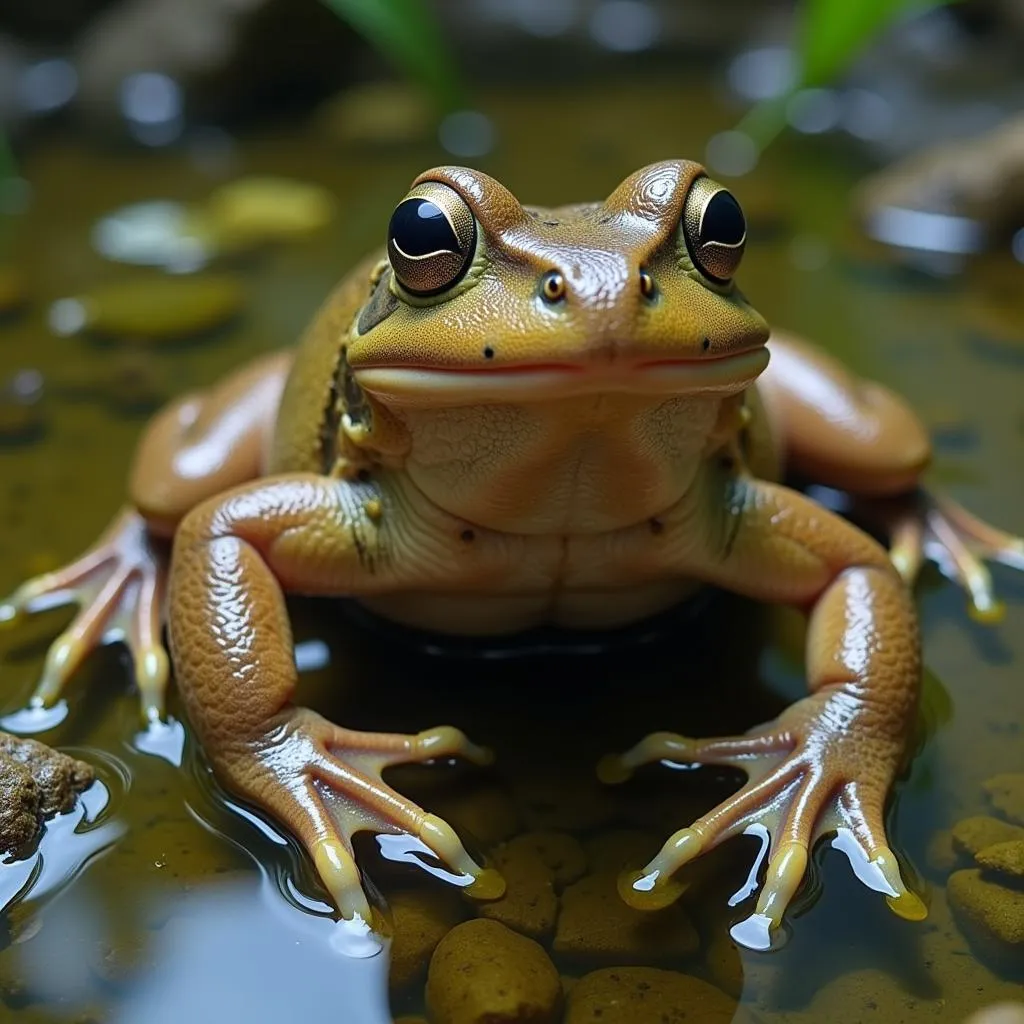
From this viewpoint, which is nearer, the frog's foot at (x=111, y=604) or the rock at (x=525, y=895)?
the rock at (x=525, y=895)

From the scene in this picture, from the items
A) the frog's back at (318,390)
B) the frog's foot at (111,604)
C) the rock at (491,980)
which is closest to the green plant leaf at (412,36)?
the frog's back at (318,390)

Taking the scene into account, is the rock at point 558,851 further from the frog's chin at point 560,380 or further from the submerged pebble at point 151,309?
the submerged pebble at point 151,309

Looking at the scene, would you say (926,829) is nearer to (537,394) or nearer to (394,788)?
(394,788)

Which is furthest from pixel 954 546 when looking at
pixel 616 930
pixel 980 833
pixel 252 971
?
pixel 252 971

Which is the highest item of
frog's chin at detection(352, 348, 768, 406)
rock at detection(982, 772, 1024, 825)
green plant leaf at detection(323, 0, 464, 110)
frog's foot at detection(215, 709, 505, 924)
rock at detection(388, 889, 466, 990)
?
frog's chin at detection(352, 348, 768, 406)

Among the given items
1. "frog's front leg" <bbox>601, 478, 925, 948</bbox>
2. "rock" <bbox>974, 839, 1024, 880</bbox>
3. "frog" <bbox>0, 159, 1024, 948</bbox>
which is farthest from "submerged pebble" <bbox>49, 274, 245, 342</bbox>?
"rock" <bbox>974, 839, 1024, 880</bbox>

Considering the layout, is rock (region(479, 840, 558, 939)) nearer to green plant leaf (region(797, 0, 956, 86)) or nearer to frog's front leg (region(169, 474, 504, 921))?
frog's front leg (region(169, 474, 504, 921))

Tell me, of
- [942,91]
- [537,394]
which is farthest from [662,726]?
[942,91]
